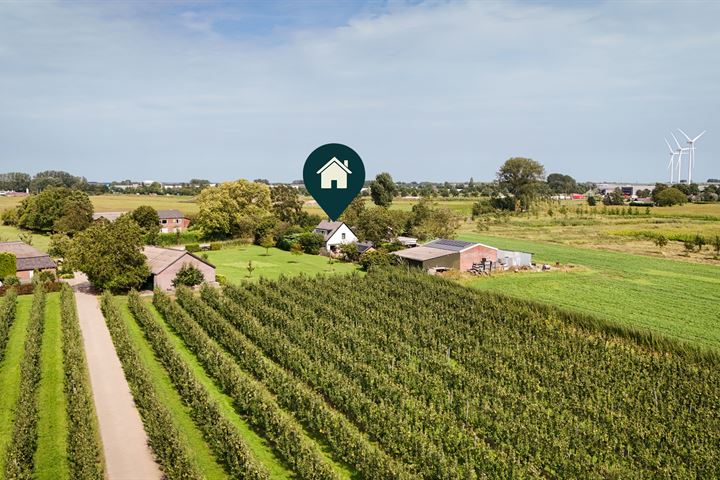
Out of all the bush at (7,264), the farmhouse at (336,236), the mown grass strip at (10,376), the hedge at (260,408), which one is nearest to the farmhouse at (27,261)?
the bush at (7,264)

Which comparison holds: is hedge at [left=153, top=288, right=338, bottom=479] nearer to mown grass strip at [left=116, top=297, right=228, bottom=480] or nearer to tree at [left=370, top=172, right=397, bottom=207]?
mown grass strip at [left=116, top=297, right=228, bottom=480]

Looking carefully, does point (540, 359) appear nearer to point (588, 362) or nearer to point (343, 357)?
point (588, 362)

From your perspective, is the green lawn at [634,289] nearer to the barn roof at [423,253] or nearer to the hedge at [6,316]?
the barn roof at [423,253]

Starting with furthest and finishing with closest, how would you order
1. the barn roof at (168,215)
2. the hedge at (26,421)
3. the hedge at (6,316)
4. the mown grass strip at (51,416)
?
the barn roof at (168,215) → the hedge at (6,316) → the mown grass strip at (51,416) → the hedge at (26,421)

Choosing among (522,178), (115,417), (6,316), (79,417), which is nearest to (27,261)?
(6,316)

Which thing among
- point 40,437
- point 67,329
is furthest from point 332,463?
point 67,329

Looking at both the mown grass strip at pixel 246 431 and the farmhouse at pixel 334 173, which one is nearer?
the farmhouse at pixel 334 173

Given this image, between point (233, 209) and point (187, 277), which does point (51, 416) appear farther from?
point (233, 209)
